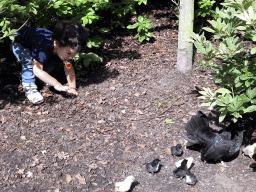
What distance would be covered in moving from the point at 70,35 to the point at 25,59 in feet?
2.93

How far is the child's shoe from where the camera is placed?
396 cm

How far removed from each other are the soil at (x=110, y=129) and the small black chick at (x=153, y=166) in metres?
0.08

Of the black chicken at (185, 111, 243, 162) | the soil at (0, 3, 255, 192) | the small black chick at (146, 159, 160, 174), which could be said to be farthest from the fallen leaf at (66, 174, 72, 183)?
the black chicken at (185, 111, 243, 162)

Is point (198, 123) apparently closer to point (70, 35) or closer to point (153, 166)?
point (153, 166)

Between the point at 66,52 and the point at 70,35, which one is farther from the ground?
the point at 70,35

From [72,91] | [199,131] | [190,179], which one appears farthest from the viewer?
[72,91]

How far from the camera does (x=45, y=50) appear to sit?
384cm

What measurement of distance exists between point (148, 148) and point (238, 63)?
156cm

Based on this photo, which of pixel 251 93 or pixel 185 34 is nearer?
pixel 251 93

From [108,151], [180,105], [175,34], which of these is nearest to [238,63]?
[180,105]

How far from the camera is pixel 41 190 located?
2.91 meters

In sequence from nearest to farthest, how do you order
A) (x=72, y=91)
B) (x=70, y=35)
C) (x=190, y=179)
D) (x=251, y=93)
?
(x=251, y=93) → (x=190, y=179) → (x=70, y=35) → (x=72, y=91)

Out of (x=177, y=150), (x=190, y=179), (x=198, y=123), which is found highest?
(x=198, y=123)

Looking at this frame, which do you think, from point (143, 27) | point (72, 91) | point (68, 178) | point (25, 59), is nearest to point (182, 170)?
point (68, 178)
